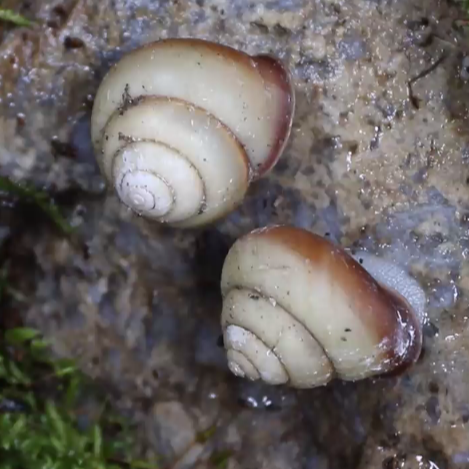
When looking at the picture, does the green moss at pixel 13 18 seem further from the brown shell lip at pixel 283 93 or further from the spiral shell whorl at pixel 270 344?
the spiral shell whorl at pixel 270 344

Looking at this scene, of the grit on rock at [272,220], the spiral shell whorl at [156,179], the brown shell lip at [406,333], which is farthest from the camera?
the grit on rock at [272,220]

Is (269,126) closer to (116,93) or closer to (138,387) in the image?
(116,93)

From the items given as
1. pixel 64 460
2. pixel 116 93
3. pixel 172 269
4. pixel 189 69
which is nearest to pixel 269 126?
pixel 189 69

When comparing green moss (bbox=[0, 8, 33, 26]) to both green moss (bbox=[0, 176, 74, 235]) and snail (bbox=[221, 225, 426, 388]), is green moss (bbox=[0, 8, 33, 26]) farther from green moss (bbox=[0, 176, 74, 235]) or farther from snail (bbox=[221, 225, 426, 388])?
snail (bbox=[221, 225, 426, 388])

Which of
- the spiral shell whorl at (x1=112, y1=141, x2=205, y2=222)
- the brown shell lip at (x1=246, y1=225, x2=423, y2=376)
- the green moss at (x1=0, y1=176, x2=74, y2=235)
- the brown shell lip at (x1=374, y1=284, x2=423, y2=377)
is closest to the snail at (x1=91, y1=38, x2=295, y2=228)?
the spiral shell whorl at (x1=112, y1=141, x2=205, y2=222)

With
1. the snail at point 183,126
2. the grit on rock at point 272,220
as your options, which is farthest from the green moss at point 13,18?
the snail at point 183,126

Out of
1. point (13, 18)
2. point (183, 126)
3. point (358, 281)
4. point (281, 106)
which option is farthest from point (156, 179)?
point (13, 18)

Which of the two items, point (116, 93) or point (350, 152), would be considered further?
point (350, 152)
